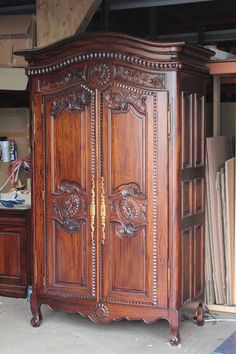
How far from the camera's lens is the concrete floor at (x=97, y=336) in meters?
4.09

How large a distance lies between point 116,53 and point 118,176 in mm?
892

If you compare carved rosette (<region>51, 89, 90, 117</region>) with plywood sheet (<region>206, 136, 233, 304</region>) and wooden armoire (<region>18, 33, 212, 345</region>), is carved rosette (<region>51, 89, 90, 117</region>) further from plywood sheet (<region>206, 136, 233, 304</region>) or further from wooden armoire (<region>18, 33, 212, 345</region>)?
plywood sheet (<region>206, 136, 233, 304</region>)

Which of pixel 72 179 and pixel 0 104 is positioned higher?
pixel 0 104

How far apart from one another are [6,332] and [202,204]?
1.86 meters

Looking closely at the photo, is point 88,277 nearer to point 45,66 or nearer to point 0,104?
point 45,66

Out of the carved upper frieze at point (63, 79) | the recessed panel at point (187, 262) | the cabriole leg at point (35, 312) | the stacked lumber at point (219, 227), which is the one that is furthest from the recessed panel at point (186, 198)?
the cabriole leg at point (35, 312)

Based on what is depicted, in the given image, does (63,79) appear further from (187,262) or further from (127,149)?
(187,262)

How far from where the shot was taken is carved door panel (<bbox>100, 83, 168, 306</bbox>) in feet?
13.3

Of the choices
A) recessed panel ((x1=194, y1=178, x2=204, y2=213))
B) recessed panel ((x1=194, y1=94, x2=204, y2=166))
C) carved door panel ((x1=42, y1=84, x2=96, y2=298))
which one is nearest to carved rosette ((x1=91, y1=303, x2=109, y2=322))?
carved door panel ((x1=42, y1=84, x2=96, y2=298))

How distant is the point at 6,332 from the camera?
4.47 metres

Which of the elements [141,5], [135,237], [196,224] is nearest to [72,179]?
[135,237]

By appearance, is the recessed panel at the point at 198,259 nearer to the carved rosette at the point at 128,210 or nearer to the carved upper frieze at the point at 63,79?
the carved rosette at the point at 128,210

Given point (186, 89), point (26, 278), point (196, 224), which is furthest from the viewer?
point (26, 278)

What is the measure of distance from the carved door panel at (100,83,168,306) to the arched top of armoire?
22 centimetres
